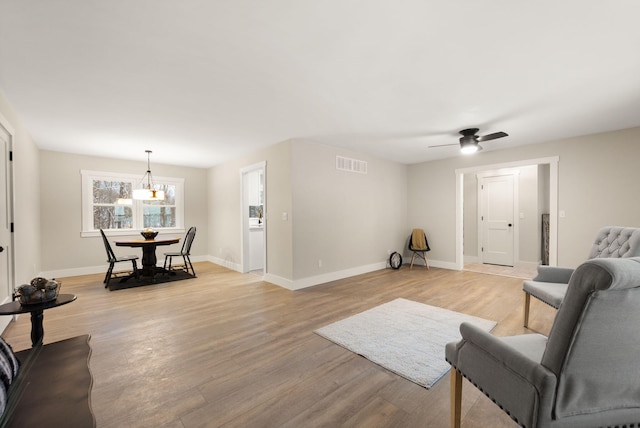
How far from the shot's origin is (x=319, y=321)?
10.2 ft

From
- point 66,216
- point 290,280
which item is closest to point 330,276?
point 290,280

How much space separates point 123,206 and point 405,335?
6.49 meters

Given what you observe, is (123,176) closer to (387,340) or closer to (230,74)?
(230,74)

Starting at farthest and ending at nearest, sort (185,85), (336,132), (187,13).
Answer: (336,132) → (185,85) → (187,13)

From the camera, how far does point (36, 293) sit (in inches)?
69.2

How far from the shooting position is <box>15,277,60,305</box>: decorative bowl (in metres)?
1.74

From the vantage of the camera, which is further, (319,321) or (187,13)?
(319,321)

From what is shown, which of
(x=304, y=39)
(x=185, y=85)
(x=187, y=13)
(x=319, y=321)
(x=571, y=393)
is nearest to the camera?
(x=571, y=393)

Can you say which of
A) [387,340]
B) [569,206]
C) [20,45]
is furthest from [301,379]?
[569,206]

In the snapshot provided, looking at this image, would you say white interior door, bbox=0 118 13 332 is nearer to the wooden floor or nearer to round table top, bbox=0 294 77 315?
the wooden floor

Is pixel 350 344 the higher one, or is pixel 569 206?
pixel 569 206

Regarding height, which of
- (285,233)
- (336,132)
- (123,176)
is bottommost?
(285,233)

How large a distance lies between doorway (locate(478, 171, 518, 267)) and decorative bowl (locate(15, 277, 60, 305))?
25.2ft

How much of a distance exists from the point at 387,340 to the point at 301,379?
3.25 ft
